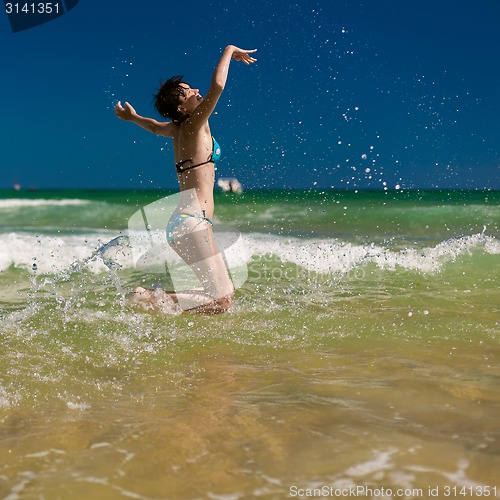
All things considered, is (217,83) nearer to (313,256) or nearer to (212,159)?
(212,159)

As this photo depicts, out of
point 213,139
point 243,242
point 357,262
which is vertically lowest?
point 243,242

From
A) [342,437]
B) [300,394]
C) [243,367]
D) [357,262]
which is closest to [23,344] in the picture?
[243,367]

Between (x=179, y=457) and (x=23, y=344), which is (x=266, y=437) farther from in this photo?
(x=23, y=344)

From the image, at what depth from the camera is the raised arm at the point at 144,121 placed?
5.60m

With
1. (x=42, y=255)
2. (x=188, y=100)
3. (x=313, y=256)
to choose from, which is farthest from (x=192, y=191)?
(x=42, y=255)

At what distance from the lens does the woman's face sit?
5383 mm

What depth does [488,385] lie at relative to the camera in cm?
342

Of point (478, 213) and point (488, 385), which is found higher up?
point (488, 385)

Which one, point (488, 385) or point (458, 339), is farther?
point (458, 339)

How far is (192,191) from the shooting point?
5.52 m

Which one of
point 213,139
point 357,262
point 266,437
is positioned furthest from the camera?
point 357,262

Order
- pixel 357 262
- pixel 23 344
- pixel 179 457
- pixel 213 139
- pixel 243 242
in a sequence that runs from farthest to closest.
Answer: pixel 243 242 < pixel 357 262 < pixel 213 139 < pixel 23 344 < pixel 179 457

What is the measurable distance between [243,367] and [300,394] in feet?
2.27

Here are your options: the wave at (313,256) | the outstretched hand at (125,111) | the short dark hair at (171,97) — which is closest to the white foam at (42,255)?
the wave at (313,256)
